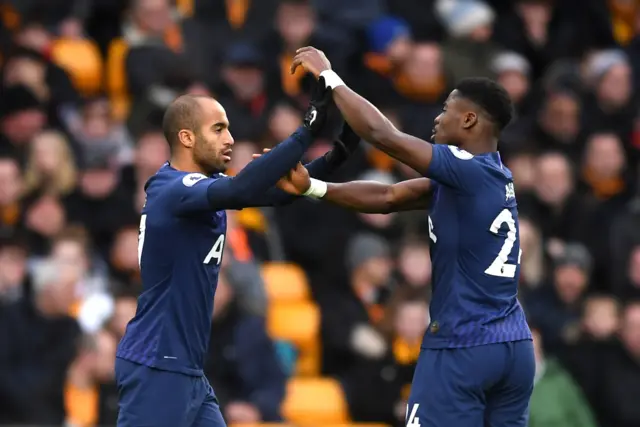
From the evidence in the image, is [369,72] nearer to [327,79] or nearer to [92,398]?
[92,398]

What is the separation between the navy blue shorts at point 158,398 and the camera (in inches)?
289

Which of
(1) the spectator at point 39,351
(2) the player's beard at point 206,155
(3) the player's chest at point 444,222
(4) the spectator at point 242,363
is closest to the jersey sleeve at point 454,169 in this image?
(3) the player's chest at point 444,222

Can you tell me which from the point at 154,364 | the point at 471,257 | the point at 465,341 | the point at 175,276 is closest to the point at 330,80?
the point at 471,257

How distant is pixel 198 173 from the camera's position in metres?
7.63

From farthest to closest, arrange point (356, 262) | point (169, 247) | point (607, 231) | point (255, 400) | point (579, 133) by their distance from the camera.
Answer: point (579, 133), point (607, 231), point (356, 262), point (255, 400), point (169, 247)

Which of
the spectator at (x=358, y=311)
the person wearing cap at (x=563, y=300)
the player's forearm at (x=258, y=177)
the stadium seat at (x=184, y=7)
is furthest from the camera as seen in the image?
the stadium seat at (x=184, y=7)

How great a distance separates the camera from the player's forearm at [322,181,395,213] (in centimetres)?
822

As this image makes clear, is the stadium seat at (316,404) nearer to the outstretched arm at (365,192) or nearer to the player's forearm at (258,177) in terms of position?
the outstretched arm at (365,192)

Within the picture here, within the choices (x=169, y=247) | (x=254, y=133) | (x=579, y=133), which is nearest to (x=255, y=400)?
(x=254, y=133)

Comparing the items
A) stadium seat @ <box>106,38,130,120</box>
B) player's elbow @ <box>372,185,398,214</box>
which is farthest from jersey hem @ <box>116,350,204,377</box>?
stadium seat @ <box>106,38,130,120</box>

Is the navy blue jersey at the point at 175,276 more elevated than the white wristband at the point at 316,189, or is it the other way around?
the white wristband at the point at 316,189

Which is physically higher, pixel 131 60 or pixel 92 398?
pixel 131 60

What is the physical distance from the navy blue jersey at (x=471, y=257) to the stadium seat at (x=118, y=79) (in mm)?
6345

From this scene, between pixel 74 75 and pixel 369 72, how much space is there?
8.81 ft
